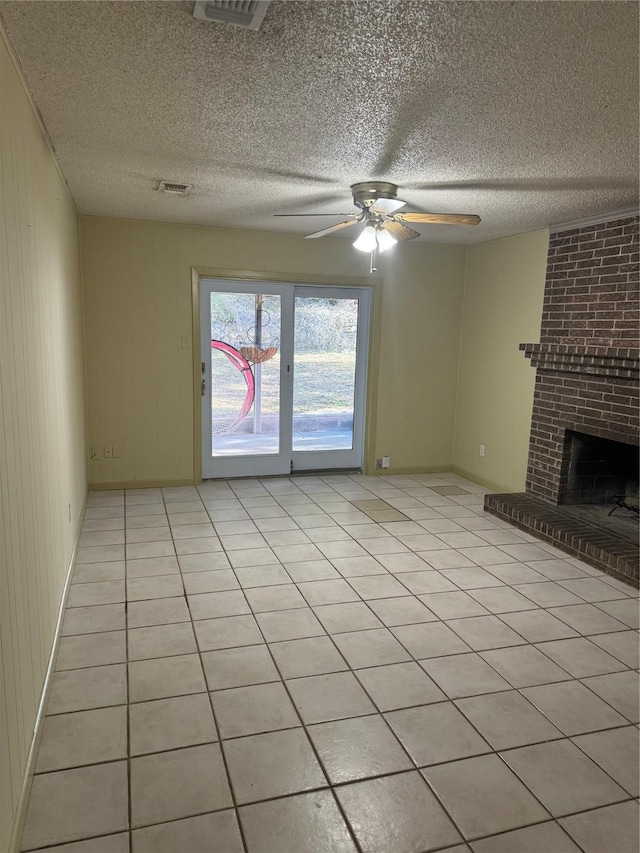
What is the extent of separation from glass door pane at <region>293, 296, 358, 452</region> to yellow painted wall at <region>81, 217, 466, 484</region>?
31 centimetres

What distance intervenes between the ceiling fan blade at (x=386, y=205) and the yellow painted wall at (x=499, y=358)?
1916 millimetres

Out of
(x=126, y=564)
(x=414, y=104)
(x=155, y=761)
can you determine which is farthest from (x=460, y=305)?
(x=155, y=761)

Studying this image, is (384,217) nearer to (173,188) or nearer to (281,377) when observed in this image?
(173,188)

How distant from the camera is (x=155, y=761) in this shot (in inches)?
75.1

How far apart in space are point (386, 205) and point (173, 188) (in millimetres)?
1400

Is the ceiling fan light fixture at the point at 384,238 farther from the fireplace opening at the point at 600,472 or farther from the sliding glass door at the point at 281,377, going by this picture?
the fireplace opening at the point at 600,472

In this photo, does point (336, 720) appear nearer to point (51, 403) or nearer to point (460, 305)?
point (51, 403)

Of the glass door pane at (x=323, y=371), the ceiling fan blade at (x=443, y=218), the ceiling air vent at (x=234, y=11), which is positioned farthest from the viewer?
the glass door pane at (x=323, y=371)

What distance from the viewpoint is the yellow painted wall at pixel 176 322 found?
4855 mm

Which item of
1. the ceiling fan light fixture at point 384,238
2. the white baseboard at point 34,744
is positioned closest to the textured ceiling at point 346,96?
the ceiling fan light fixture at point 384,238

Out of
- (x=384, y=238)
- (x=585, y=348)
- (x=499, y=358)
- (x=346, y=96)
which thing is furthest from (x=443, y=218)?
(x=499, y=358)

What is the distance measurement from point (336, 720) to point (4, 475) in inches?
57.8

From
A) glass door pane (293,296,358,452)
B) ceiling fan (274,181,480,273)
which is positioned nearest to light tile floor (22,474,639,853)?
glass door pane (293,296,358,452)

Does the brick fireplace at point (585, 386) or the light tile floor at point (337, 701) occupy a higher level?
the brick fireplace at point (585, 386)
